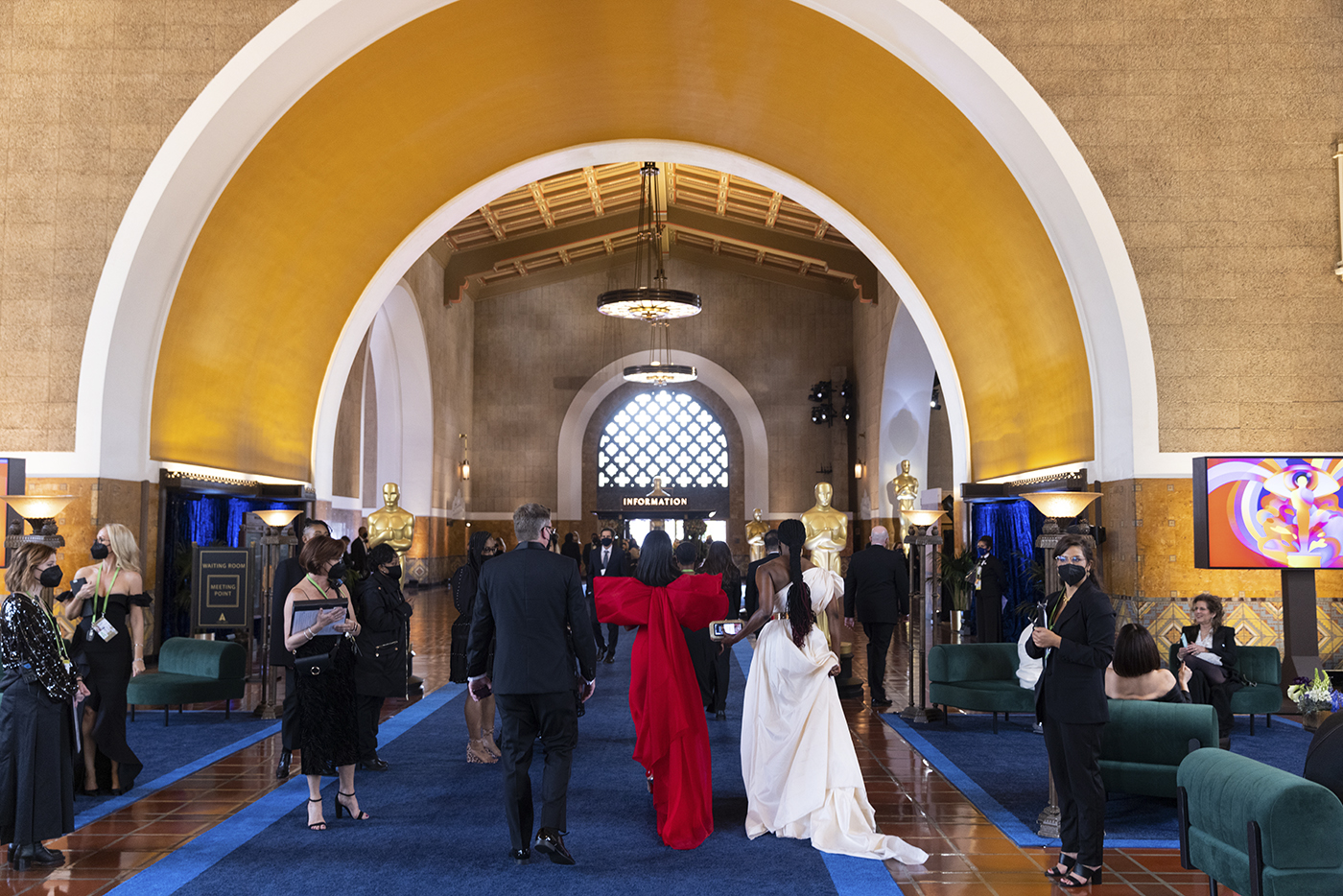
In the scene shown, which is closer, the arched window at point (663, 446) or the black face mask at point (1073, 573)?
the black face mask at point (1073, 573)

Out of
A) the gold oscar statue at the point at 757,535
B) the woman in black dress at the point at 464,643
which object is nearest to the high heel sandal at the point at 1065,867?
the woman in black dress at the point at 464,643

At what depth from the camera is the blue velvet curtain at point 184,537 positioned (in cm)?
869

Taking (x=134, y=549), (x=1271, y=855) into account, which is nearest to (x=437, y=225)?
(x=134, y=549)

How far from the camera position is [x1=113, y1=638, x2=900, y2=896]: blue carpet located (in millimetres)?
3768

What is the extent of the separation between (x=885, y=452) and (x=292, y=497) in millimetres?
11281

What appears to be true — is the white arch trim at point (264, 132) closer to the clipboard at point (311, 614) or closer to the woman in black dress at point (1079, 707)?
the woman in black dress at point (1079, 707)

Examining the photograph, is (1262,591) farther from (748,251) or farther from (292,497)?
(748,251)

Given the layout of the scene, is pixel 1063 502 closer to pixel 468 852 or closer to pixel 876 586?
pixel 876 586

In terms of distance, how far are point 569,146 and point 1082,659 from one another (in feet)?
29.8

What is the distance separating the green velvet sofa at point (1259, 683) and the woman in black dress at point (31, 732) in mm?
6372

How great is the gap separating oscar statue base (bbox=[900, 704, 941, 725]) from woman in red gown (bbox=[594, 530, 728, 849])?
318 centimetres

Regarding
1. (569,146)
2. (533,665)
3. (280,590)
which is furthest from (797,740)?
(569,146)

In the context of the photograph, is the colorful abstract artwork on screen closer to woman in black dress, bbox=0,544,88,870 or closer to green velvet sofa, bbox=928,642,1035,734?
green velvet sofa, bbox=928,642,1035,734

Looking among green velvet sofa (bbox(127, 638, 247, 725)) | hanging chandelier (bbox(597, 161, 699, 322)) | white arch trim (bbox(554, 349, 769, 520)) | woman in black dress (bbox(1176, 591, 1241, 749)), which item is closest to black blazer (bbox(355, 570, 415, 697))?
green velvet sofa (bbox(127, 638, 247, 725))
